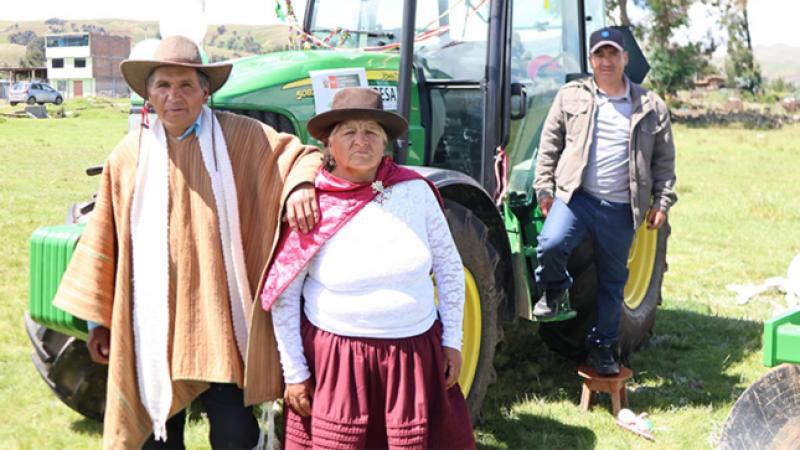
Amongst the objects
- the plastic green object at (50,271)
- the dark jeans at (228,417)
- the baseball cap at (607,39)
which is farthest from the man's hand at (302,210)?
the baseball cap at (607,39)

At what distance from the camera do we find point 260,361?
2.93 metres

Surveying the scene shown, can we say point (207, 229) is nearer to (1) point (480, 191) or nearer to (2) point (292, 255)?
(2) point (292, 255)

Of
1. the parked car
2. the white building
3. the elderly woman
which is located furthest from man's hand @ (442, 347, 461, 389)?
the white building

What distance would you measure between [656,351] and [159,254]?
3.91 metres

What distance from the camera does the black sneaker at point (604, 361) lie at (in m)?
4.83

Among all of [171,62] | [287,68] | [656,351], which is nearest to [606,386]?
[656,351]

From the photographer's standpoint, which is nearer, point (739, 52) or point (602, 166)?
point (602, 166)

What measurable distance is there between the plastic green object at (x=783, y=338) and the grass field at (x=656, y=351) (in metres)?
1.15

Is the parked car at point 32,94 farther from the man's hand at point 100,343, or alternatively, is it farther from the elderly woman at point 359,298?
the elderly woman at point 359,298

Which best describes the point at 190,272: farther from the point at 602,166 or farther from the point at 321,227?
the point at 602,166

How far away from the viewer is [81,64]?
83375 mm

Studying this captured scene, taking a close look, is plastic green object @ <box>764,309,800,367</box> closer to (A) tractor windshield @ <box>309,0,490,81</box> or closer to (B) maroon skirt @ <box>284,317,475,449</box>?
(B) maroon skirt @ <box>284,317,475,449</box>

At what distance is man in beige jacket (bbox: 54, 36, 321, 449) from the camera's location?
9.48 feet

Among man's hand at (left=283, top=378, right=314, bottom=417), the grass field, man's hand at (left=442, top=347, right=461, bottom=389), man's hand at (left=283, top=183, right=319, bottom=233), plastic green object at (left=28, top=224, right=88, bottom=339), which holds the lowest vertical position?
the grass field
